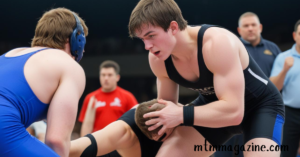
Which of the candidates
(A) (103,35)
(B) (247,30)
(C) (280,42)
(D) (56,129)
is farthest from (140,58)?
(D) (56,129)

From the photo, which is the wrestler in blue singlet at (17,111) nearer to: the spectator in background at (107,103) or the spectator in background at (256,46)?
the spectator in background at (256,46)

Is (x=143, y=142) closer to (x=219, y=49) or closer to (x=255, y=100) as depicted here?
(x=255, y=100)

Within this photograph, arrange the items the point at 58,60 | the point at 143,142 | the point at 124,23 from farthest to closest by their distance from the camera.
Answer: the point at 124,23
the point at 143,142
the point at 58,60

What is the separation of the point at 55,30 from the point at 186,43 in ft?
2.63

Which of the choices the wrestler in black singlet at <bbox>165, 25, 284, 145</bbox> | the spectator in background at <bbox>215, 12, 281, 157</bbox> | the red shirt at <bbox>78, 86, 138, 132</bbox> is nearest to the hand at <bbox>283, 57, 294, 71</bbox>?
the spectator in background at <bbox>215, 12, 281, 157</bbox>

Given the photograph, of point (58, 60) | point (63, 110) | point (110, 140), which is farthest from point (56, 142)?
point (110, 140)

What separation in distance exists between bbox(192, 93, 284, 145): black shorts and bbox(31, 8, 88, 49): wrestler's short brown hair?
45.3 inches

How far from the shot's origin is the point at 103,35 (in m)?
10.8

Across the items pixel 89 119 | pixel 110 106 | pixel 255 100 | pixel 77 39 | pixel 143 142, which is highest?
pixel 77 39

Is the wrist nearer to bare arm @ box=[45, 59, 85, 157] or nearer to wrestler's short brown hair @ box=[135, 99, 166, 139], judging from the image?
wrestler's short brown hair @ box=[135, 99, 166, 139]

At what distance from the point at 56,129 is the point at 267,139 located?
4.23ft

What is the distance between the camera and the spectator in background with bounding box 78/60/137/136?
4.82m

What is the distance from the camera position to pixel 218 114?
194cm

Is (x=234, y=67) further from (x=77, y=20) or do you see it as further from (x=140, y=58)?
(x=140, y=58)
